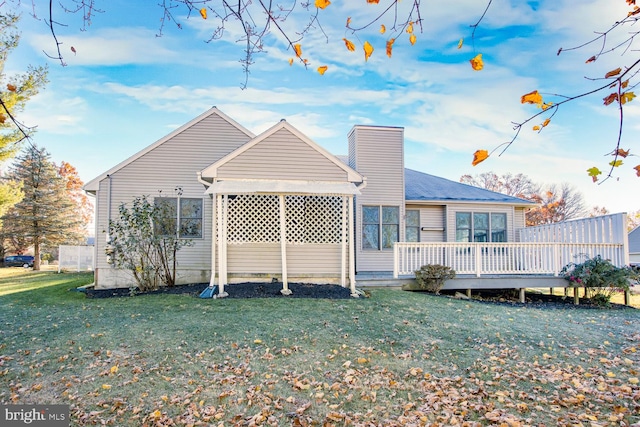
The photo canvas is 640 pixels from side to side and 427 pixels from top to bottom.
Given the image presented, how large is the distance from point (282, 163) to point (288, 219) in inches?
60.4

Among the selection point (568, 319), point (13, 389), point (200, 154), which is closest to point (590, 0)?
point (568, 319)

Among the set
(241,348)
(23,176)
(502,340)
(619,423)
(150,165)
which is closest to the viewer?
(619,423)

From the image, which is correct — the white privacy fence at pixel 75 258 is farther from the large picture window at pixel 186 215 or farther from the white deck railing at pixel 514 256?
the white deck railing at pixel 514 256

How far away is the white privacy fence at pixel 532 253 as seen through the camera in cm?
1152

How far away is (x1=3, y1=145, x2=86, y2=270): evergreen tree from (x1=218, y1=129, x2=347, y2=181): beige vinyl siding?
70.4ft

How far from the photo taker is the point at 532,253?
1189cm

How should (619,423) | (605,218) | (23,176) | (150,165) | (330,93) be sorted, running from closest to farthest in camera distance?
1. (619,423)
2. (330,93)
3. (605,218)
4. (150,165)
5. (23,176)

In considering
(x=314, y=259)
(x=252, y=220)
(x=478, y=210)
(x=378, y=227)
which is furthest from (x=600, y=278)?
(x=252, y=220)

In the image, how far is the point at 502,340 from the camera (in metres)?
6.77

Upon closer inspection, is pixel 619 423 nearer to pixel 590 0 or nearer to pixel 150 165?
pixel 590 0

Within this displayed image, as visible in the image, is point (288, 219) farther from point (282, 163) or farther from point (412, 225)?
point (412, 225)

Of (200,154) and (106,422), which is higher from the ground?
(200,154)

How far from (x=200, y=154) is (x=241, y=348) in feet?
27.7

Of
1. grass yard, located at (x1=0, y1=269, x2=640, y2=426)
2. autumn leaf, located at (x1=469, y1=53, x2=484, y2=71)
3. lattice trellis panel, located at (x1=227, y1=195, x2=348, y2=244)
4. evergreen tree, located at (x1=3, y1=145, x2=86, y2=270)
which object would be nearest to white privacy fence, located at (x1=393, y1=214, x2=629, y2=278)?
lattice trellis panel, located at (x1=227, y1=195, x2=348, y2=244)
